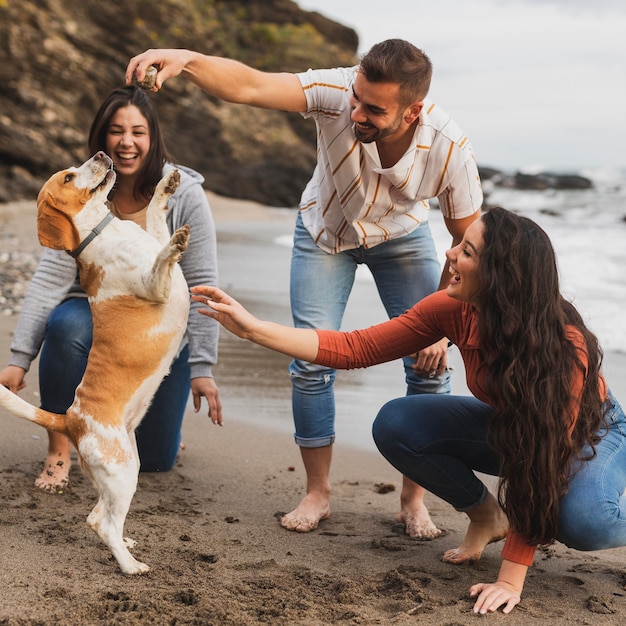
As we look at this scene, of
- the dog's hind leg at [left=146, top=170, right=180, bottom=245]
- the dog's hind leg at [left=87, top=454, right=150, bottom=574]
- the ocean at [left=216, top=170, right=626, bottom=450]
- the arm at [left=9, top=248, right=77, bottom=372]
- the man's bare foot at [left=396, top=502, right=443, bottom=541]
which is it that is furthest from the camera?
the ocean at [left=216, top=170, right=626, bottom=450]

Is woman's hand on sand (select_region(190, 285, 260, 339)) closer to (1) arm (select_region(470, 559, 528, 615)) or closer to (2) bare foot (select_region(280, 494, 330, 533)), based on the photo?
(2) bare foot (select_region(280, 494, 330, 533))

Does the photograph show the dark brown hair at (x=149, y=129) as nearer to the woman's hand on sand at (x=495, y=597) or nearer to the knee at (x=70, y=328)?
the knee at (x=70, y=328)

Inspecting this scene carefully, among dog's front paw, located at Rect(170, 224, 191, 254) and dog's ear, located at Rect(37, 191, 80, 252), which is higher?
dog's front paw, located at Rect(170, 224, 191, 254)

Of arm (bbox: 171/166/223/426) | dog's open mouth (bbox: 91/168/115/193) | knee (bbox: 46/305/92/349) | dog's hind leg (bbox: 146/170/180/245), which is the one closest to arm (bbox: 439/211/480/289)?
arm (bbox: 171/166/223/426)

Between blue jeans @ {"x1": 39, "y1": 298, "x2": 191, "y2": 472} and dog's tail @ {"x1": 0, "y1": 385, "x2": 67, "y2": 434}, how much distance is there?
0.78 metres

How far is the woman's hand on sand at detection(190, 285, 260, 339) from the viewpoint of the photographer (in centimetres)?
276

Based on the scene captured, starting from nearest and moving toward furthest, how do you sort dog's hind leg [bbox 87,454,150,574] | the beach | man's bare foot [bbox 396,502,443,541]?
the beach
dog's hind leg [bbox 87,454,150,574]
man's bare foot [bbox 396,502,443,541]

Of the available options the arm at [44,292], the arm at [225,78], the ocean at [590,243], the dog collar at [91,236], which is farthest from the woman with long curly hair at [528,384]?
the arm at [44,292]

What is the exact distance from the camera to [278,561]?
122 inches

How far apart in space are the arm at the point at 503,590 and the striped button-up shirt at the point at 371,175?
55.4 inches

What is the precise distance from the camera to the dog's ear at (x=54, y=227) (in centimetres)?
297

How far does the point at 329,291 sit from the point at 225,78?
100 centimetres

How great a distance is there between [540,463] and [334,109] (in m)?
1.54

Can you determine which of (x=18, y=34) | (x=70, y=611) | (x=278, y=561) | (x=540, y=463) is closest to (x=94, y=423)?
(x=70, y=611)
